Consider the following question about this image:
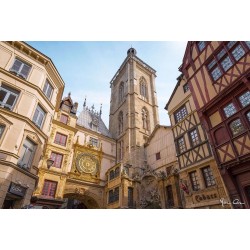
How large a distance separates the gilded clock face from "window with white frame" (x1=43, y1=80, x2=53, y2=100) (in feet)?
33.3

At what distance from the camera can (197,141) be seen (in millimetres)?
11883

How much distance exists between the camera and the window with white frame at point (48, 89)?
11.4m

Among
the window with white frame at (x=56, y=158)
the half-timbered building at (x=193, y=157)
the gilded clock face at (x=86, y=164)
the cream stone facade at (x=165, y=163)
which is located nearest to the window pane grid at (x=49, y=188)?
the window with white frame at (x=56, y=158)

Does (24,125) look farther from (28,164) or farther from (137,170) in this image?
(137,170)

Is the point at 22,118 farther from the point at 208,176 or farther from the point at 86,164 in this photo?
the point at 86,164

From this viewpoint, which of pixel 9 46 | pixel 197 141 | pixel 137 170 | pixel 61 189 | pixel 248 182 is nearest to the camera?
pixel 248 182

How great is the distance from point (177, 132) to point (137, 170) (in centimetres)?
817

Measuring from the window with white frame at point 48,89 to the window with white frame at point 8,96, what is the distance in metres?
1.92

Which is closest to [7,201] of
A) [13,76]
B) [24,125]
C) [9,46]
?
[24,125]

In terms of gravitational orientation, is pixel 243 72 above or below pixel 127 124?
below

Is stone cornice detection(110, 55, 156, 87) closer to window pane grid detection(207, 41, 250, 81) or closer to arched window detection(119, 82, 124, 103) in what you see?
arched window detection(119, 82, 124, 103)

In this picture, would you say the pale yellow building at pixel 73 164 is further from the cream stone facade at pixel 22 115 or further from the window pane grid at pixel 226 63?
the window pane grid at pixel 226 63

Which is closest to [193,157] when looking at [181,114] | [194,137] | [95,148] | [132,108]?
[194,137]

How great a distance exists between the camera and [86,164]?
817 inches
